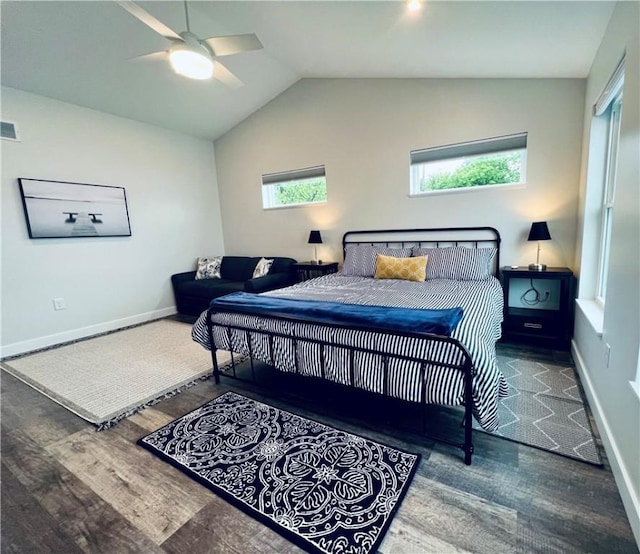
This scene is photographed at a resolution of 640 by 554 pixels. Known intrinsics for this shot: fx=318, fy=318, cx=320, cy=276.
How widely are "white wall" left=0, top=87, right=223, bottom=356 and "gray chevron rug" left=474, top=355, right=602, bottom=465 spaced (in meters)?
4.59

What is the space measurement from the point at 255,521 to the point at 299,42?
13.2 ft

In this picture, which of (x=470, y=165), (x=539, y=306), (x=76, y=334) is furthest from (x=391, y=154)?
(x=76, y=334)

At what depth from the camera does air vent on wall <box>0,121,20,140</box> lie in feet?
11.1

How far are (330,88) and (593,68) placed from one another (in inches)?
111

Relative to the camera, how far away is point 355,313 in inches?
78.2

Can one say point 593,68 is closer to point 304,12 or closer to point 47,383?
point 304,12

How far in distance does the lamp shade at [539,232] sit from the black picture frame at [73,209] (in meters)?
4.99

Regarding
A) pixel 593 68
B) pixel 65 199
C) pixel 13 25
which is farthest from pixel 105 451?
pixel 593 68

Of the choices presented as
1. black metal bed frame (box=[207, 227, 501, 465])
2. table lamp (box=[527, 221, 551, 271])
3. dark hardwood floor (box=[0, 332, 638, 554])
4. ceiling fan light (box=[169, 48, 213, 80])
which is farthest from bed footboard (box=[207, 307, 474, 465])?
table lamp (box=[527, 221, 551, 271])

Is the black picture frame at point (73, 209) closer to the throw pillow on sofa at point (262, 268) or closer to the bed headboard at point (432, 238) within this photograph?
the throw pillow on sofa at point (262, 268)

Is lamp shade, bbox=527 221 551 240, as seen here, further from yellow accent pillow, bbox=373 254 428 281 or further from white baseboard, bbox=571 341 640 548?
white baseboard, bbox=571 341 640 548

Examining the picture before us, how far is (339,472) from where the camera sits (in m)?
1.62

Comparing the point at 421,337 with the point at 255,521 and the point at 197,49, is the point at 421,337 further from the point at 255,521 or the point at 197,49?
the point at 197,49

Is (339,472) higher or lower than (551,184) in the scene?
lower
